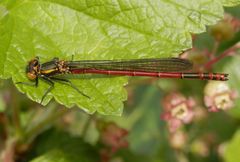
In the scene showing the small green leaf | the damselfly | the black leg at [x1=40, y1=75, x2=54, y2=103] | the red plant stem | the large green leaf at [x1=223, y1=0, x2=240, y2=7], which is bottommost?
the small green leaf

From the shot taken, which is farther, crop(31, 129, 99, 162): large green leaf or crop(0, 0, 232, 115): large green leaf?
crop(31, 129, 99, 162): large green leaf

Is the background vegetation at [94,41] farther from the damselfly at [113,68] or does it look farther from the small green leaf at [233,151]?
the small green leaf at [233,151]

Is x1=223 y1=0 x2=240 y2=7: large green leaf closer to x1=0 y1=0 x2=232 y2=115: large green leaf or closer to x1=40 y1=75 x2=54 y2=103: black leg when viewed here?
x1=0 y1=0 x2=232 y2=115: large green leaf

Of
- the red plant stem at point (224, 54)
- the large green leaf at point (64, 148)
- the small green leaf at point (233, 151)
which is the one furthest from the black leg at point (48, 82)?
the small green leaf at point (233, 151)

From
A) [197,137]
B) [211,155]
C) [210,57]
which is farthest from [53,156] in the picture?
[211,155]

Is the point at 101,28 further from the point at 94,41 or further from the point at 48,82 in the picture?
the point at 48,82

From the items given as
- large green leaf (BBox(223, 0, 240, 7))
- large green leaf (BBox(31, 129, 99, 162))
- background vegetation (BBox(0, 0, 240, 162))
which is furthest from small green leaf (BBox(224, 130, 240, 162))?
large green leaf (BBox(223, 0, 240, 7))

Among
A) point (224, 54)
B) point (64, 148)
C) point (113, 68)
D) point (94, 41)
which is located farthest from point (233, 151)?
point (94, 41)
